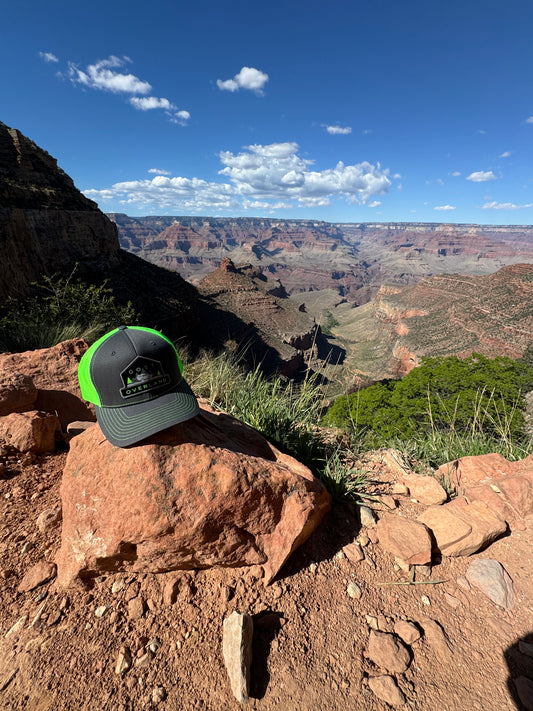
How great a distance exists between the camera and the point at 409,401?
1227cm

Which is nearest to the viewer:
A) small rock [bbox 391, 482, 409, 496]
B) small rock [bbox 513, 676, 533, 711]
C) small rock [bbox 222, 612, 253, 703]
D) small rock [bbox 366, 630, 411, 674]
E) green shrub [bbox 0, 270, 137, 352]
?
small rock [bbox 222, 612, 253, 703]

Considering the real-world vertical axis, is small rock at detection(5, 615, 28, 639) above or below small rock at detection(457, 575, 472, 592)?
above

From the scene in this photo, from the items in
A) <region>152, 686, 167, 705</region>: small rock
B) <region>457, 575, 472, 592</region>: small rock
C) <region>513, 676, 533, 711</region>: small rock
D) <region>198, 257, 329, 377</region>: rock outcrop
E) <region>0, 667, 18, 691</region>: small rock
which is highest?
<region>0, 667, 18, 691</region>: small rock

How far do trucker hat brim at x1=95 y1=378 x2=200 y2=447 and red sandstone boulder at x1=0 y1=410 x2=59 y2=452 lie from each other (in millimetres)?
1408

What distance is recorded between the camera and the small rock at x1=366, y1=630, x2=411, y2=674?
1.86 metres

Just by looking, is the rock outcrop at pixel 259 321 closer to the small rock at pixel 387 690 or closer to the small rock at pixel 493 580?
the small rock at pixel 493 580

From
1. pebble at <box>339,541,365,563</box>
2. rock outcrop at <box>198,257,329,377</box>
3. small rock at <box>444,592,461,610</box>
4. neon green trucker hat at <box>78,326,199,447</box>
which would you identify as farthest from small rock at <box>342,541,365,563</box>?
rock outcrop at <box>198,257,329,377</box>

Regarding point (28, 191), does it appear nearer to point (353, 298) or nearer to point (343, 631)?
point (343, 631)

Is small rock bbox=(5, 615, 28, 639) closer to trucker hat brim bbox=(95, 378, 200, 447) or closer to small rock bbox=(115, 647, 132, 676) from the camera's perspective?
small rock bbox=(115, 647, 132, 676)

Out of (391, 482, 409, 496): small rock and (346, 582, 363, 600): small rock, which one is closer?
(346, 582, 363, 600): small rock

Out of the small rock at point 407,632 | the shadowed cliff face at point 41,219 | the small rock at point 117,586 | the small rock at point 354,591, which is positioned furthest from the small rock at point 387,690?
the shadowed cliff face at point 41,219

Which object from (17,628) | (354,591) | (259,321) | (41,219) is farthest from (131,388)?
(259,321)

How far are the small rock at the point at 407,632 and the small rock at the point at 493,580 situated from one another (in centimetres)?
80

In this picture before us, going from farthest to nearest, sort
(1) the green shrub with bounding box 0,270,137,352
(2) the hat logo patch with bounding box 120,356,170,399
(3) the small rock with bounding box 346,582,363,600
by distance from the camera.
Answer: (1) the green shrub with bounding box 0,270,137,352
(3) the small rock with bounding box 346,582,363,600
(2) the hat logo patch with bounding box 120,356,170,399
